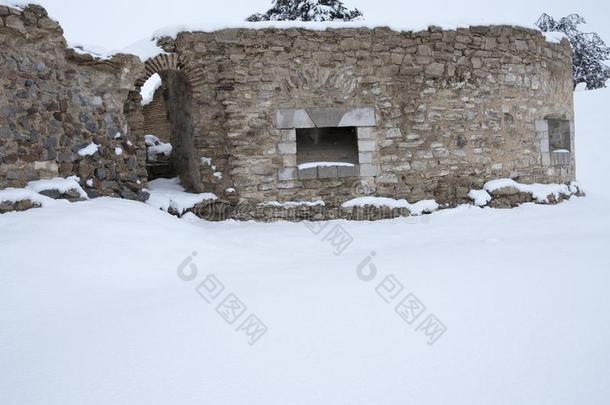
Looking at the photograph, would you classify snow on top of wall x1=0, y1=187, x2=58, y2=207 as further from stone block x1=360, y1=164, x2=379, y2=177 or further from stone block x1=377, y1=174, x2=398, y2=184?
stone block x1=377, y1=174, x2=398, y2=184

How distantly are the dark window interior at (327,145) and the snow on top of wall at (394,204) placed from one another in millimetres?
592

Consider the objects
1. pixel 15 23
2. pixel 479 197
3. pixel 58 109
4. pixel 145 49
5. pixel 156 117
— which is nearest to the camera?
pixel 15 23

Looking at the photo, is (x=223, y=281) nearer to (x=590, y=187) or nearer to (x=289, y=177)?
(x=289, y=177)

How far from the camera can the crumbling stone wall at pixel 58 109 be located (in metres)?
4.67

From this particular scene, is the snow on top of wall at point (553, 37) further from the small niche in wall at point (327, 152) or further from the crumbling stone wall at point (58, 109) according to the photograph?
the crumbling stone wall at point (58, 109)

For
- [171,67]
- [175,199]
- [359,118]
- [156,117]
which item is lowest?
[175,199]

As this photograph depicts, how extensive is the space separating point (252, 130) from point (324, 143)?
137cm

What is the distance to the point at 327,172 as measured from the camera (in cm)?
674

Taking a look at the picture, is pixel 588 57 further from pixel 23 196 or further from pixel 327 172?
pixel 23 196

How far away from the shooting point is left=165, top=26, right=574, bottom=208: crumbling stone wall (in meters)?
6.51

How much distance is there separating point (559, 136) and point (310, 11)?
33.8ft

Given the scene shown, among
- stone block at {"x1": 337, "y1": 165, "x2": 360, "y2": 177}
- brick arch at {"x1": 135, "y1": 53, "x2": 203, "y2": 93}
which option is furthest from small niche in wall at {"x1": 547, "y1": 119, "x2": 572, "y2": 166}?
brick arch at {"x1": 135, "y1": 53, "x2": 203, "y2": 93}

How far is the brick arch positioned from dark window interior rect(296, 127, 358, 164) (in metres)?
1.77

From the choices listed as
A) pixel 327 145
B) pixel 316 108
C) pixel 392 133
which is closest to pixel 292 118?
pixel 316 108
